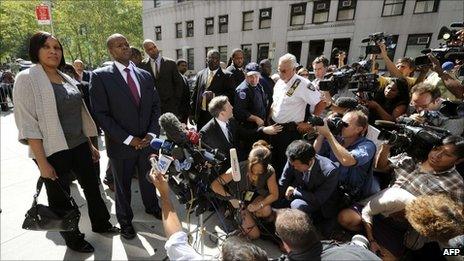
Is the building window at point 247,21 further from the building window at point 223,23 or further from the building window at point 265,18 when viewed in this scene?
the building window at point 223,23

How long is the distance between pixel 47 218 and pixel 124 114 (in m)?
1.14

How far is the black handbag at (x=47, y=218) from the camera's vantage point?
2.23m

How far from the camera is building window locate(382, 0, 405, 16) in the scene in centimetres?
1199

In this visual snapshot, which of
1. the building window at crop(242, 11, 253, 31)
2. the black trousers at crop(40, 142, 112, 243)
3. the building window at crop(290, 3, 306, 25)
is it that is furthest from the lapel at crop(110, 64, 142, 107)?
the building window at crop(242, 11, 253, 31)

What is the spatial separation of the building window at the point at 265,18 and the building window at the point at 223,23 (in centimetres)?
279

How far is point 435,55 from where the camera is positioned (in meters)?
3.12

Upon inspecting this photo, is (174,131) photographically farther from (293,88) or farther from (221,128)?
(293,88)

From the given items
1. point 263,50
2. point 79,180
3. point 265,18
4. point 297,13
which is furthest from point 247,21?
point 79,180

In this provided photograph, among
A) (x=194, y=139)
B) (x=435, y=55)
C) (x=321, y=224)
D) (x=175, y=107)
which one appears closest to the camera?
(x=194, y=139)

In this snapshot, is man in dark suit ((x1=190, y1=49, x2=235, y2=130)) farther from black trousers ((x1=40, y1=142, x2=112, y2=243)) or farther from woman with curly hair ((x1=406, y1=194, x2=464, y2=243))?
woman with curly hair ((x1=406, y1=194, x2=464, y2=243))

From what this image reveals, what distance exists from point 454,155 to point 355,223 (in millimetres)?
1005

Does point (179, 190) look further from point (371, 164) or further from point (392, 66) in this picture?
point (392, 66)

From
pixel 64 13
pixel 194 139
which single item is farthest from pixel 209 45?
pixel 194 139

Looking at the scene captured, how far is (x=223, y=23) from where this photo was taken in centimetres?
1841
